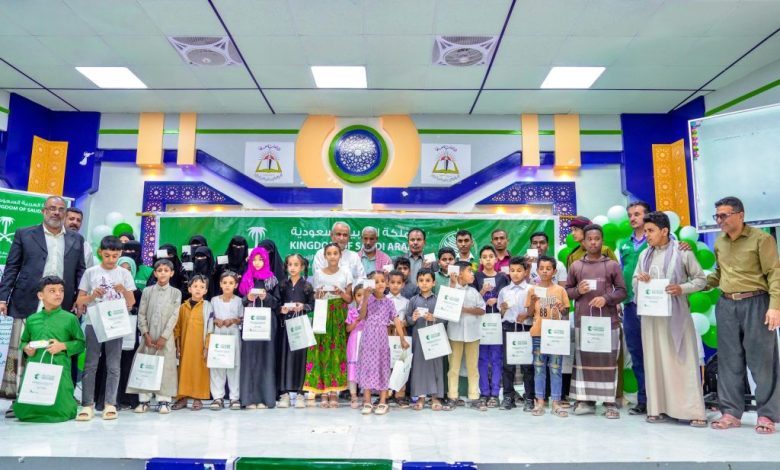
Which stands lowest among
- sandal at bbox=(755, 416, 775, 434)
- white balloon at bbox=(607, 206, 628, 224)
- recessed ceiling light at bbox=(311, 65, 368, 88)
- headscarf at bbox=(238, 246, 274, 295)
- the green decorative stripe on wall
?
sandal at bbox=(755, 416, 775, 434)

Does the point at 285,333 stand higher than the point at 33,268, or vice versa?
the point at 33,268

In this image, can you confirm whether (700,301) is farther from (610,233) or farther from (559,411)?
(559,411)

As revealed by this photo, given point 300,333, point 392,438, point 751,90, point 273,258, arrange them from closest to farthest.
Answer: point 392,438 < point 300,333 < point 273,258 < point 751,90

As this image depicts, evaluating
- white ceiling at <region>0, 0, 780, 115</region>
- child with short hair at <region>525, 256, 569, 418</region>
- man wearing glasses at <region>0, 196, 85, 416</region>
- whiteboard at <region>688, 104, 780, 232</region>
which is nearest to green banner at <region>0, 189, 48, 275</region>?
white ceiling at <region>0, 0, 780, 115</region>

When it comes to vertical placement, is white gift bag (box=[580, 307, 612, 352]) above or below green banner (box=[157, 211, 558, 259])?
below

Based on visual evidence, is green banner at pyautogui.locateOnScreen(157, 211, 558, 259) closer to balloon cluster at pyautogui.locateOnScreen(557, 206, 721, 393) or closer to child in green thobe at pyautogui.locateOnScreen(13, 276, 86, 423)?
balloon cluster at pyautogui.locateOnScreen(557, 206, 721, 393)

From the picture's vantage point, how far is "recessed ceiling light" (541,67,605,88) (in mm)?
6555

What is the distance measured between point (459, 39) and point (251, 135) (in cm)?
370

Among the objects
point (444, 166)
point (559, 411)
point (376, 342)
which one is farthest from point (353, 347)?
point (444, 166)

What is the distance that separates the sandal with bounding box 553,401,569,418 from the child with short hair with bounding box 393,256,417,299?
1444 mm

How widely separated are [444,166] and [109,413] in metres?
5.51

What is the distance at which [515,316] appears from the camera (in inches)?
169

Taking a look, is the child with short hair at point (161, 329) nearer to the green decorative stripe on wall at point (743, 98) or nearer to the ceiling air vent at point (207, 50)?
the ceiling air vent at point (207, 50)

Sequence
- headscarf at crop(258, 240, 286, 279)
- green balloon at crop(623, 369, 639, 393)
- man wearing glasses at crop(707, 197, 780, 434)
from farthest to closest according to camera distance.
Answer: green balloon at crop(623, 369, 639, 393) < headscarf at crop(258, 240, 286, 279) < man wearing glasses at crop(707, 197, 780, 434)
